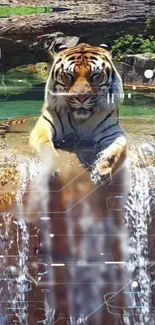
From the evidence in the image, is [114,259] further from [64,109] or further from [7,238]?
[64,109]

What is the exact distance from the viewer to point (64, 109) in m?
3.34

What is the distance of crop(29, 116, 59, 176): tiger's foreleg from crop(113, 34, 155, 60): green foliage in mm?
693

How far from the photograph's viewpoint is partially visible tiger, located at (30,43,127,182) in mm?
3260

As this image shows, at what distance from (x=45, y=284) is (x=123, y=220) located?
1.58ft

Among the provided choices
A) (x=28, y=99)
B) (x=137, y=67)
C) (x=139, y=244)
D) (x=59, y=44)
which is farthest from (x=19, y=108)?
(x=139, y=244)

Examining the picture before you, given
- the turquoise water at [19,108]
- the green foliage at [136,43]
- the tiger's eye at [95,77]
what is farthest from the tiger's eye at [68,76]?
the green foliage at [136,43]

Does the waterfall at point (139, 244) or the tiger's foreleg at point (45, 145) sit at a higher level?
the tiger's foreleg at point (45, 145)

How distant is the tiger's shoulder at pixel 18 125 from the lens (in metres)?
3.53

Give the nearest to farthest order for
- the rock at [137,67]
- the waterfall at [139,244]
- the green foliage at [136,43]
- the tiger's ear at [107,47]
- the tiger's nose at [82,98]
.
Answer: the waterfall at [139,244], the tiger's nose at [82,98], the tiger's ear at [107,47], the rock at [137,67], the green foliage at [136,43]

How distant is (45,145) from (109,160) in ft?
1.11

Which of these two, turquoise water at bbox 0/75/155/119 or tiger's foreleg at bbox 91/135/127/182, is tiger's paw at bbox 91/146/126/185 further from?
turquoise water at bbox 0/75/155/119

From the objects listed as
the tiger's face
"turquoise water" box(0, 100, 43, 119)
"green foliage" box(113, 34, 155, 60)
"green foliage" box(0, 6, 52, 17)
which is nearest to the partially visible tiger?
the tiger's face

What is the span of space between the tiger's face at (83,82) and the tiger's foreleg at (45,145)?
13 centimetres

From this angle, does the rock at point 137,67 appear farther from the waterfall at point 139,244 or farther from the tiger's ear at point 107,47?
the waterfall at point 139,244
